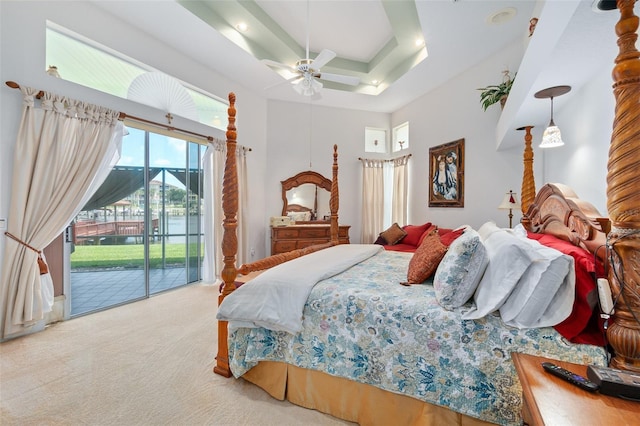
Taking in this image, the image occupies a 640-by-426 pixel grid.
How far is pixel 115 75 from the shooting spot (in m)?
3.02

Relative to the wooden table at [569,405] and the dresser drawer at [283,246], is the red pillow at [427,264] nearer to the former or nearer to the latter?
the wooden table at [569,405]

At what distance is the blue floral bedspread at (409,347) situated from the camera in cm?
118

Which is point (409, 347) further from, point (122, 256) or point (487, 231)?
point (122, 256)

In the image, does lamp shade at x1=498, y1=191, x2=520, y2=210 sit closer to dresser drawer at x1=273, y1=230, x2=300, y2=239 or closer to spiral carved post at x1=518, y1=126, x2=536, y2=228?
spiral carved post at x1=518, y1=126, x2=536, y2=228

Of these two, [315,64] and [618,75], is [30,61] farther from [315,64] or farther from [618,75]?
[618,75]

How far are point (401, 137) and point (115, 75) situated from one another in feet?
15.0

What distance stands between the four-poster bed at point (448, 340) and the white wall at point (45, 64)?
1.96 meters

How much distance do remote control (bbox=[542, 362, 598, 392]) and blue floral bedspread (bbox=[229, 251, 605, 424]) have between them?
0.19 m

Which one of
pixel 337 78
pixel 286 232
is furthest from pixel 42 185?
pixel 337 78

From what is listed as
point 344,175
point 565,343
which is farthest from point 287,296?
point 344,175

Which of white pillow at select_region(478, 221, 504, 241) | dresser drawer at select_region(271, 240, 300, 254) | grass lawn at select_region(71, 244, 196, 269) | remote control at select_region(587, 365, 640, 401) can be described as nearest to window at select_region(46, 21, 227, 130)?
grass lawn at select_region(71, 244, 196, 269)

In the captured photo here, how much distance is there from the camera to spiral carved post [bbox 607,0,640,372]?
92cm

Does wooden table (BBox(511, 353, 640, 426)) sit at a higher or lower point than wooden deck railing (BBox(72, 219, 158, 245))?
lower

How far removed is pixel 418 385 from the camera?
51.9 inches
